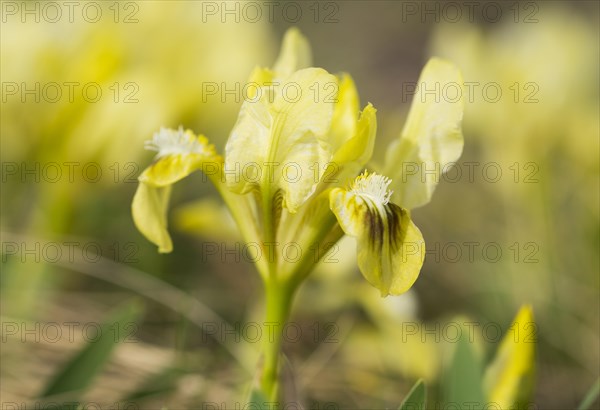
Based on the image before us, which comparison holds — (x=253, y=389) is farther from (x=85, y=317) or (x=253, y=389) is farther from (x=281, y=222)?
(x=85, y=317)

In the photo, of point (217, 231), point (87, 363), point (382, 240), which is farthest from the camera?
point (217, 231)

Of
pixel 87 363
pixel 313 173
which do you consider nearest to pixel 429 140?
pixel 313 173

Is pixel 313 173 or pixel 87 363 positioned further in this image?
pixel 87 363

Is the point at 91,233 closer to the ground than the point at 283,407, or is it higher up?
closer to the ground

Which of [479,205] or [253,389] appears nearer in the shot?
[253,389]

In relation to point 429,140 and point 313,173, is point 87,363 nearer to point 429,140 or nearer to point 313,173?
point 313,173

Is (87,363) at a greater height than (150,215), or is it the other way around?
(150,215)

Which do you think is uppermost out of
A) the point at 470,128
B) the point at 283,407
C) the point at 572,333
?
the point at 470,128

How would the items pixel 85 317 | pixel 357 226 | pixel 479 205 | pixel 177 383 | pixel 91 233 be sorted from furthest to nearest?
pixel 479 205 < pixel 91 233 < pixel 85 317 < pixel 177 383 < pixel 357 226

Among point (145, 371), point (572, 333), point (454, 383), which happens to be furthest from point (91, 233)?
point (454, 383)
